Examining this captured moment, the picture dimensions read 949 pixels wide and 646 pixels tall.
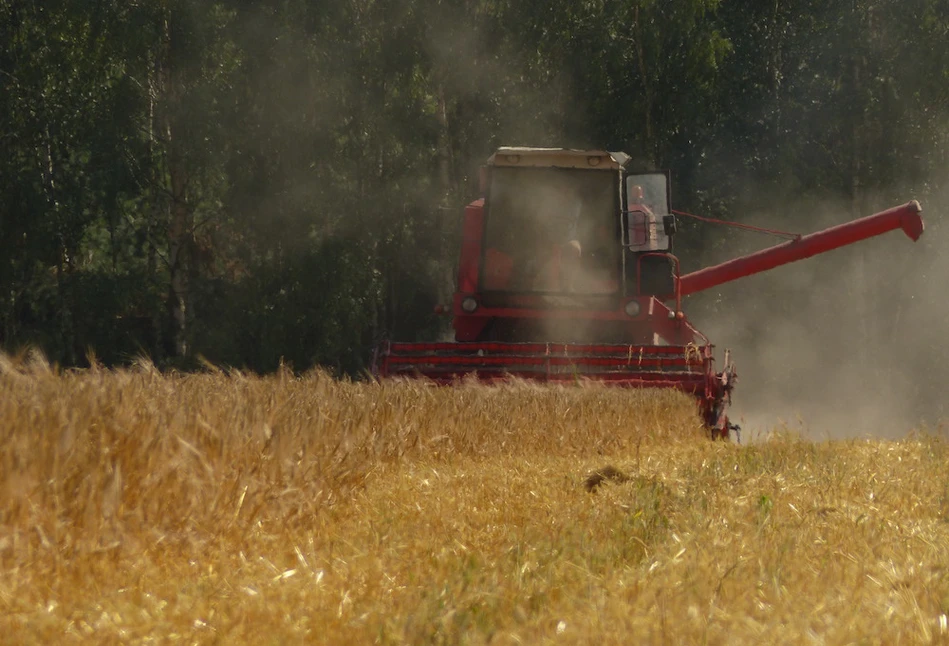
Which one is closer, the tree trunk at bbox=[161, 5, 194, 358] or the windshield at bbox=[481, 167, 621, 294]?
the windshield at bbox=[481, 167, 621, 294]

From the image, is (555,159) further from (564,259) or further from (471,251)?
(471,251)

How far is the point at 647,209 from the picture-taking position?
14297mm

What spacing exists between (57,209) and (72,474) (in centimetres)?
1907

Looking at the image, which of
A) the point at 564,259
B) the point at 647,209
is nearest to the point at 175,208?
the point at 564,259

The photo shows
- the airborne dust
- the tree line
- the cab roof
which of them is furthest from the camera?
the airborne dust

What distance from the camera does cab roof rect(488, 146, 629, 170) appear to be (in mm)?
13562

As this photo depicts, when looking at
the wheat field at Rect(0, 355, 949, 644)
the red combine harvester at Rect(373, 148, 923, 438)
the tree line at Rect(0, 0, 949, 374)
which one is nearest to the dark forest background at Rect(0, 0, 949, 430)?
the tree line at Rect(0, 0, 949, 374)

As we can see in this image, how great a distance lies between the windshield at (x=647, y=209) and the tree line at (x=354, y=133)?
868cm

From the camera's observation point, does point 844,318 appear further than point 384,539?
Yes

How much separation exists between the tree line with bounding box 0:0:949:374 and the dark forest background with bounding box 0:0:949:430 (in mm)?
42

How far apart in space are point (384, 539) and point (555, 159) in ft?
29.9

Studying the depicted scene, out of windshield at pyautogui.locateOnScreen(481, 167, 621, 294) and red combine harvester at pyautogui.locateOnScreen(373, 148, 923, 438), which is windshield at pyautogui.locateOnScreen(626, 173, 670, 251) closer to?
red combine harvester at pyautogui.locateOnScreen(373, 148, 923, 438)

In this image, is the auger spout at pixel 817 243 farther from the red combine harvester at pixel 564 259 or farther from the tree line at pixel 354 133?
the tree line at pixel 354 133

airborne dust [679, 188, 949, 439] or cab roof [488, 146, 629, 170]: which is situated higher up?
cab roof [488, 146, 629, 170]
